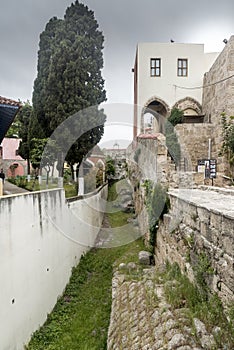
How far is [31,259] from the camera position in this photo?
5.07m

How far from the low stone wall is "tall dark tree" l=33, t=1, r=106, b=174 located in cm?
718

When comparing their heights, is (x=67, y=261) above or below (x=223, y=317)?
below

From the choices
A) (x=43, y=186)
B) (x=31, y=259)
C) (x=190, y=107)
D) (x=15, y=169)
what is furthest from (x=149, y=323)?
(x=15, y=169)

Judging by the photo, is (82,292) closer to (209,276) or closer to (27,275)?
(27,275)

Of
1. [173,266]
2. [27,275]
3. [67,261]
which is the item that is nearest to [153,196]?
[173,266]

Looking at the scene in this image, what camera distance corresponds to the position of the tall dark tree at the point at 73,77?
37.6ft

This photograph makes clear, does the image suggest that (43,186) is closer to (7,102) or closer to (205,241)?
(7,102)

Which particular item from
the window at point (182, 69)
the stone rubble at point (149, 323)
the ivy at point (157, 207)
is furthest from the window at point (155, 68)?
the stone rubble at point (149, 323)

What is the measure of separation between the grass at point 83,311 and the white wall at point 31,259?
10.3 inches

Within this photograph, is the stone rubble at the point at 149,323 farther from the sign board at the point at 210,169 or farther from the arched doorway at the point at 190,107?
the arched doorway at the point at 190,107

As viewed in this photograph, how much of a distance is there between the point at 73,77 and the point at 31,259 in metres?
8.77

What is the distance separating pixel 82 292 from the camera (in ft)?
23.2

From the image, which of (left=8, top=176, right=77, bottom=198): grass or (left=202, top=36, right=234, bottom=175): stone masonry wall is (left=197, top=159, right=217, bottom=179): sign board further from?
(left=8, top=176, right=77, bottom=198): grass

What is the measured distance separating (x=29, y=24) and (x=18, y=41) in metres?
0.96
